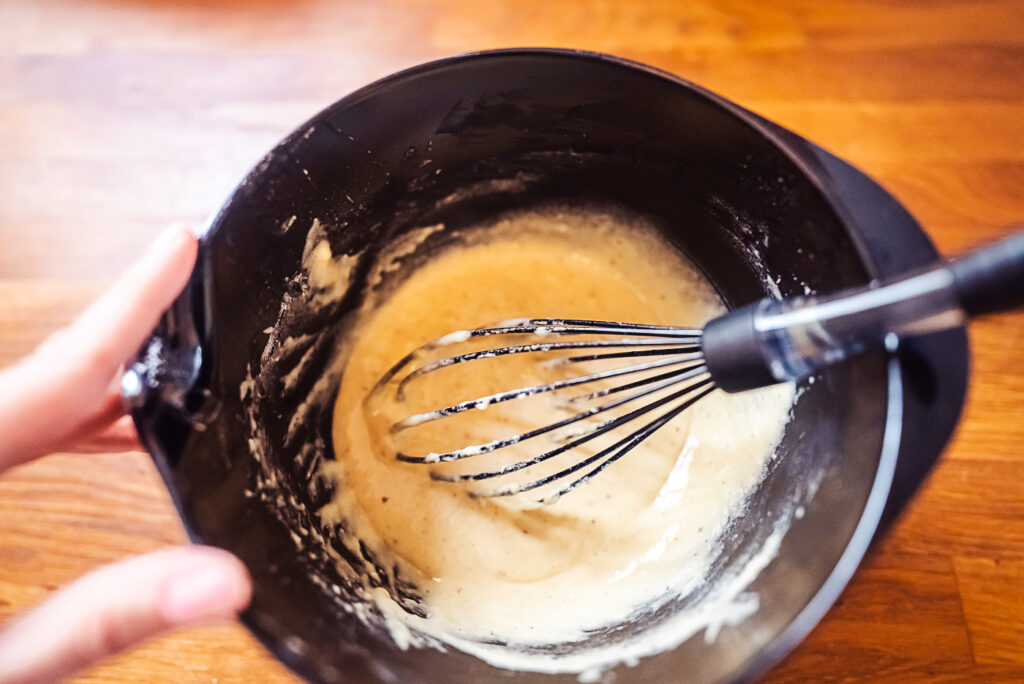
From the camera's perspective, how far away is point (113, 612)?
0.48m

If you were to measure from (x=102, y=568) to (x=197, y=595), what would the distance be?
0.28 ft

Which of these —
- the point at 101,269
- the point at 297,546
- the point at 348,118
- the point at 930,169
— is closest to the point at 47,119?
the point at 101,269

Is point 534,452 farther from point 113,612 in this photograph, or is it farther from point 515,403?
point 113,612

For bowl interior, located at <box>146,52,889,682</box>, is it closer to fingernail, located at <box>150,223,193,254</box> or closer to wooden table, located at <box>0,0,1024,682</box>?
fingernail, located at <box>150,223,193,254</box>

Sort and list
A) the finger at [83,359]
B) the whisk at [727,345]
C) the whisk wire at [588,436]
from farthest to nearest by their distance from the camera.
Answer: the whisk wire at [588,436] < the finger at [83,359] < the whisk at [727,345]

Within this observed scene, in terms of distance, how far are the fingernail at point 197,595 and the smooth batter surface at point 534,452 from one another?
0.72 ft

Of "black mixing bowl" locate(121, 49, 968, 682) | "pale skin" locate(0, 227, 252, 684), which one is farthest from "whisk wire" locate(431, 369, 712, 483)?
"pale skin" locate(0, 227, 252, 684)

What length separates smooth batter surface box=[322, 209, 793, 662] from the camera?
729mm

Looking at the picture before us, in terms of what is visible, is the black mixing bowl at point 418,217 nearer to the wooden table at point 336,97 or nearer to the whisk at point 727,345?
the whisk at point 727,345

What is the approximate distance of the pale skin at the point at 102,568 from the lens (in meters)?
0.48

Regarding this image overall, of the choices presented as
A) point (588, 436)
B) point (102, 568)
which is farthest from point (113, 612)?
point (588, 436)

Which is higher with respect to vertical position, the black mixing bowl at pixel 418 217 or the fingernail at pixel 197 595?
the black mixing bowl at pixel 418 217

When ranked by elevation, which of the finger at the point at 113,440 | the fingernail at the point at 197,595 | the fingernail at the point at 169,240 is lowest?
the finger at the point at 113,440

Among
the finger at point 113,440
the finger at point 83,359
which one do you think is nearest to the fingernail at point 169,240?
the finger at point 83,359
